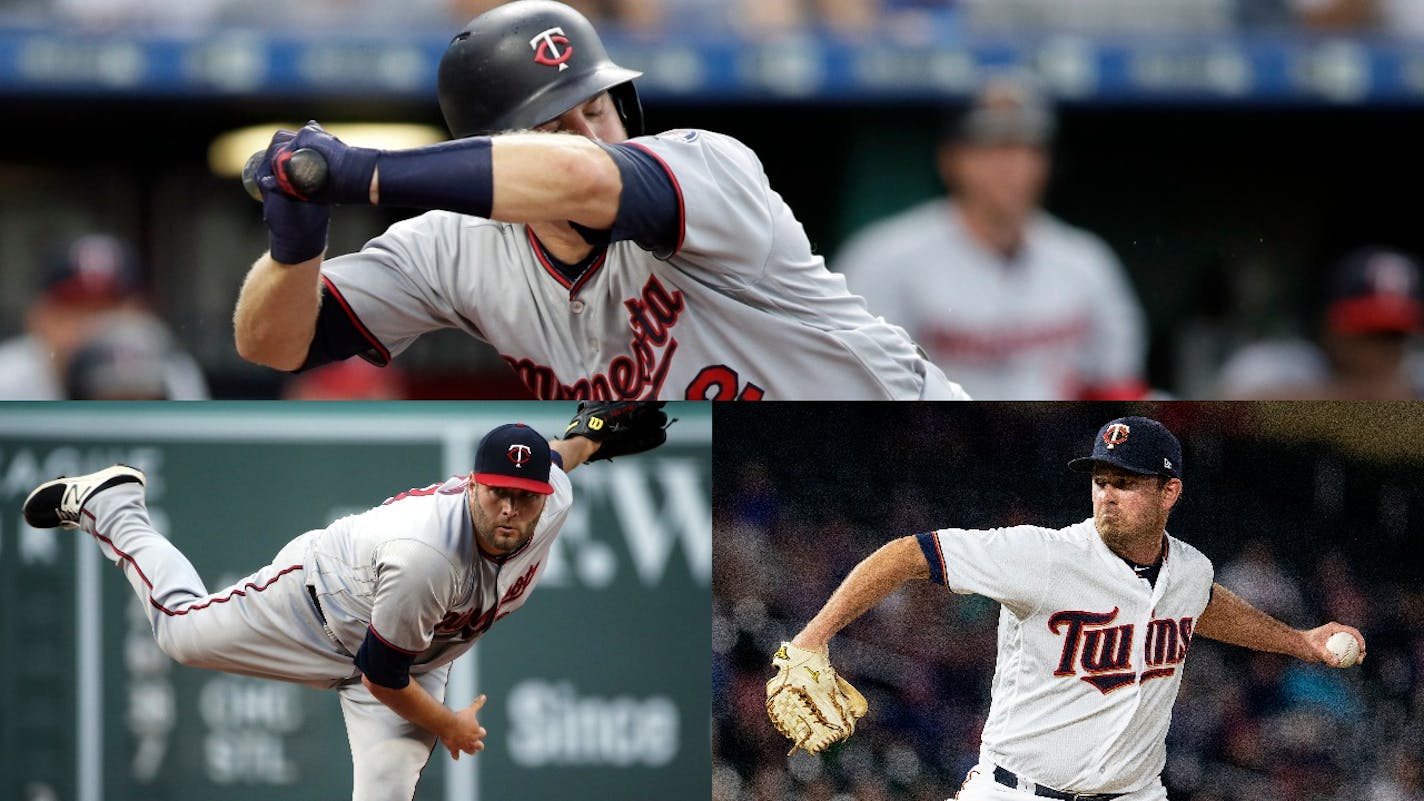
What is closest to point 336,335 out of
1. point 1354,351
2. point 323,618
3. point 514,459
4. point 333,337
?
point 333,337

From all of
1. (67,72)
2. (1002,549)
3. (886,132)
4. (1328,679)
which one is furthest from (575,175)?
(67,72)

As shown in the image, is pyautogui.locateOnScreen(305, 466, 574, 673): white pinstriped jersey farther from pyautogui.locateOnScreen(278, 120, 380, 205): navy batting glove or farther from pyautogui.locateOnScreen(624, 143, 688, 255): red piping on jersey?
pyautogui.locateOnScreen(278, 120, 380, 205): navy batting glove

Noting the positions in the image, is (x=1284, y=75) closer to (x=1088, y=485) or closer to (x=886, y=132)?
(x=886, y=132)

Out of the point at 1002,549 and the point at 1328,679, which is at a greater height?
the point at 1002,549

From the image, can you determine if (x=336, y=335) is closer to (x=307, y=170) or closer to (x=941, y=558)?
(x=307, y=170)

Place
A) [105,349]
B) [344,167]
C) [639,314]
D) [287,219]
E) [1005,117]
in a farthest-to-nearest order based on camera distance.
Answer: [1005,117] < [105,349] < [639,314] < [287,219] < [344,167]

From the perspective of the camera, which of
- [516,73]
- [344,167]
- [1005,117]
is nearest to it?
[344,167]
